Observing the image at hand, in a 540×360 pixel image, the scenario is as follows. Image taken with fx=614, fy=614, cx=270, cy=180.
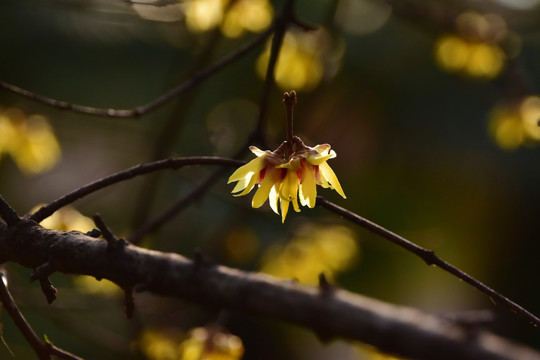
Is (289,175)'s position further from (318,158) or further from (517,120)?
(517,120)

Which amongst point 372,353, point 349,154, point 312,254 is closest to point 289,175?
point 372,353

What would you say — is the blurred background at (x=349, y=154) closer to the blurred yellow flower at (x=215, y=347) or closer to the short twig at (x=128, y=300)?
the blurred yellow flower at (x=215, y=347)

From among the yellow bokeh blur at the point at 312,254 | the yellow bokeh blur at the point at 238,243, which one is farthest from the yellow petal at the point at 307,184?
the yellow bokeh blur at the point at 238,243

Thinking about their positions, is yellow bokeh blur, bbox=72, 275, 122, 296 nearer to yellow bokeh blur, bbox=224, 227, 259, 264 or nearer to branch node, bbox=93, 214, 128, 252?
yellow bokeh blur, bbox=224, 227, 259, 264

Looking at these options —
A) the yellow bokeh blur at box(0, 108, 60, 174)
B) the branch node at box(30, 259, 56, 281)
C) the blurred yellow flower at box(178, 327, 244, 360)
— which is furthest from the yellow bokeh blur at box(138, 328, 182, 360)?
the branch node at box(30, 259, 56, 281)

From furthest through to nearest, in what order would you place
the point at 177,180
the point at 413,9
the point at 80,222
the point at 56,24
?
the point at 56,24 → the point at 177,180 → the point at 413,9 → the point at 80,222

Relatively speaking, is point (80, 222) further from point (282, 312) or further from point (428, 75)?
point (428, 75)

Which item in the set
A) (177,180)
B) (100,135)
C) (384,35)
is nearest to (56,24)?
(177,180)
